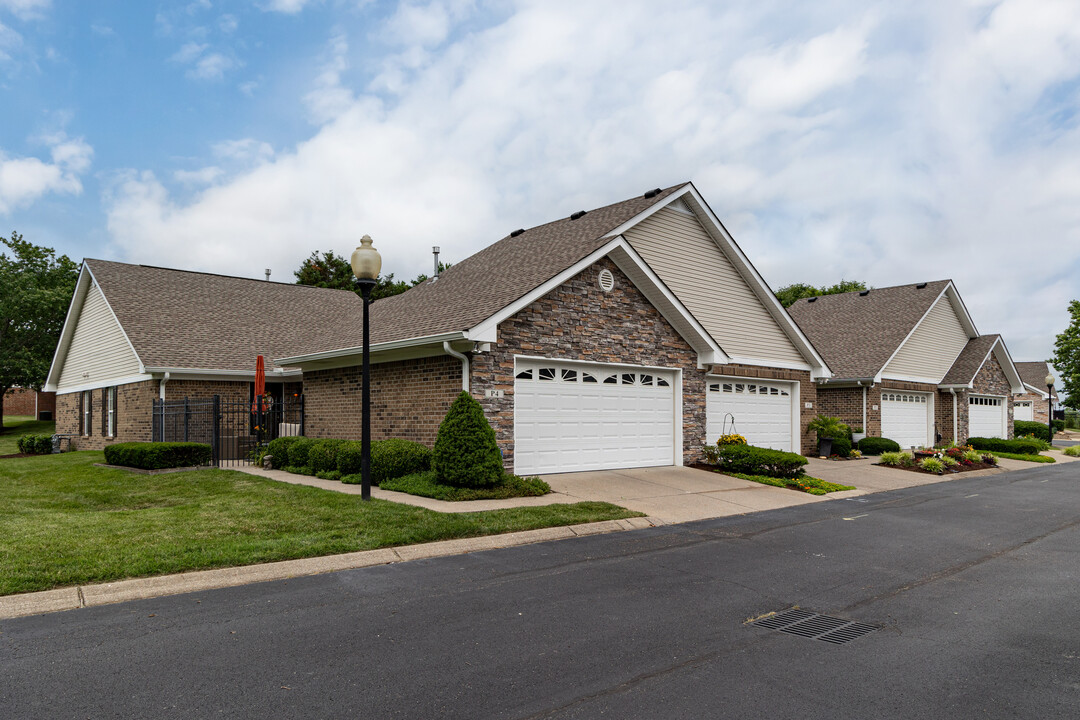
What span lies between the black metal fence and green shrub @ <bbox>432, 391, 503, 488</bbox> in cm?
771

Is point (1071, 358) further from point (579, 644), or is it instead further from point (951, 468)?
point (579, 644)

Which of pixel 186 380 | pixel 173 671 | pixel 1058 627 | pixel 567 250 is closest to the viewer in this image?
pixel 173 671

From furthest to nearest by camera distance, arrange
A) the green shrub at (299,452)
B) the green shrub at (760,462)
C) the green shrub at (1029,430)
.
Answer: the green shrub at (1029,430) < the green shrub at (760,462) < the green shrub at (299,452)

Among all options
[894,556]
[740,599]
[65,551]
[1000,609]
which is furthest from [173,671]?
[894,556]

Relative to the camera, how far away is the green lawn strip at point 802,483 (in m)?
15.2

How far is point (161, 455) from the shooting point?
15648 mm

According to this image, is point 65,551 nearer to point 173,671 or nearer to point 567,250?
point 173,671

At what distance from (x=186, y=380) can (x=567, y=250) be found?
12.1 meters

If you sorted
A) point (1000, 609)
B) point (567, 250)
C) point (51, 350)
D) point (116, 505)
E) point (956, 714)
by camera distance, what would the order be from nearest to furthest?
point (956, 714) < point (1000, 609) < point (116, 505) < point (567, 250) < point (51, 350)

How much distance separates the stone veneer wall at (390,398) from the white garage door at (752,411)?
7.70 metres

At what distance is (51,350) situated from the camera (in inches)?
1447

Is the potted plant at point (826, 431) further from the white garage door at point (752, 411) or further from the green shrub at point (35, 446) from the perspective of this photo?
the green shrub at point (35, 446)

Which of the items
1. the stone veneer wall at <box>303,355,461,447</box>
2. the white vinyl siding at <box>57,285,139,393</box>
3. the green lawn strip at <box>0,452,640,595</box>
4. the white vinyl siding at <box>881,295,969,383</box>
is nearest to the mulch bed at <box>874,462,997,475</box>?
the white vinyl siding at <box>881,295,969,383</box>

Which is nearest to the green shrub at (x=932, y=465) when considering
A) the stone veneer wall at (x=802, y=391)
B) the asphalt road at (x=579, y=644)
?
the stone veneer wall at (x=802, y=391)
